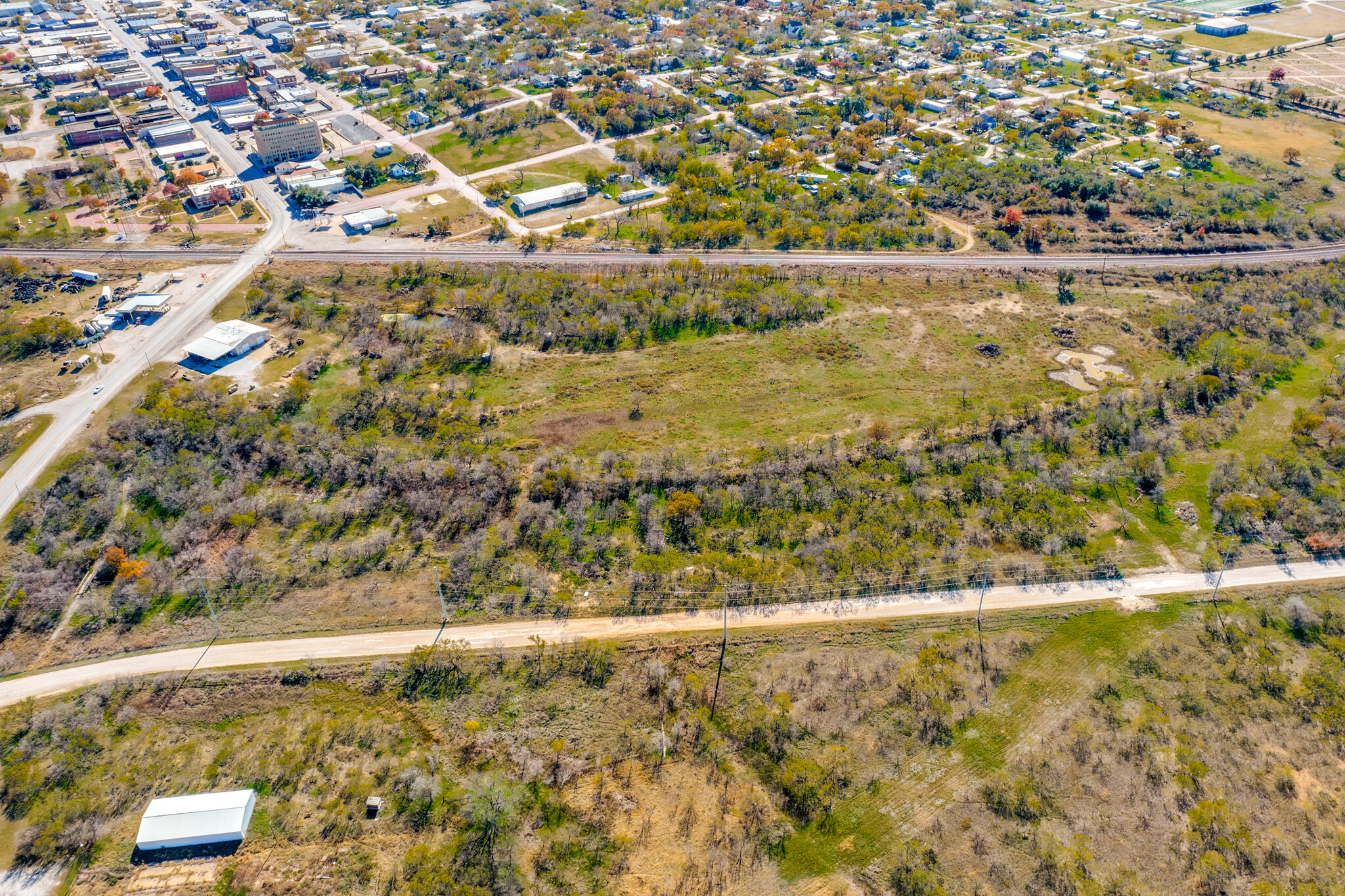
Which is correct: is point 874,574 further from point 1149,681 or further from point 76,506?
point 76,506

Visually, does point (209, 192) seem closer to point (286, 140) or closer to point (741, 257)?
point (286, 140)

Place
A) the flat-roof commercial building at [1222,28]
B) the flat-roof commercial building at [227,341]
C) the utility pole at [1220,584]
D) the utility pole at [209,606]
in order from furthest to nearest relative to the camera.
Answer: the flat-roof commercial building at [1222,28]
the flat-roof commercial building at [227,341]
the utility pole at [1220,584]
the utility pole at [209,606]

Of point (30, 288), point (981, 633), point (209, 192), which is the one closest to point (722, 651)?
point (981, 633)

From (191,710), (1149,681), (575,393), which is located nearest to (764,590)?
(1149,681)

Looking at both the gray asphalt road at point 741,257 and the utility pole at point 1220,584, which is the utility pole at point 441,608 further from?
the gray asphalt road at point 741,257

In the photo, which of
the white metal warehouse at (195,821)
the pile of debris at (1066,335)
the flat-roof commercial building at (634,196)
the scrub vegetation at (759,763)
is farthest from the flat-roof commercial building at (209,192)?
the pile of debris at (1066,335)
